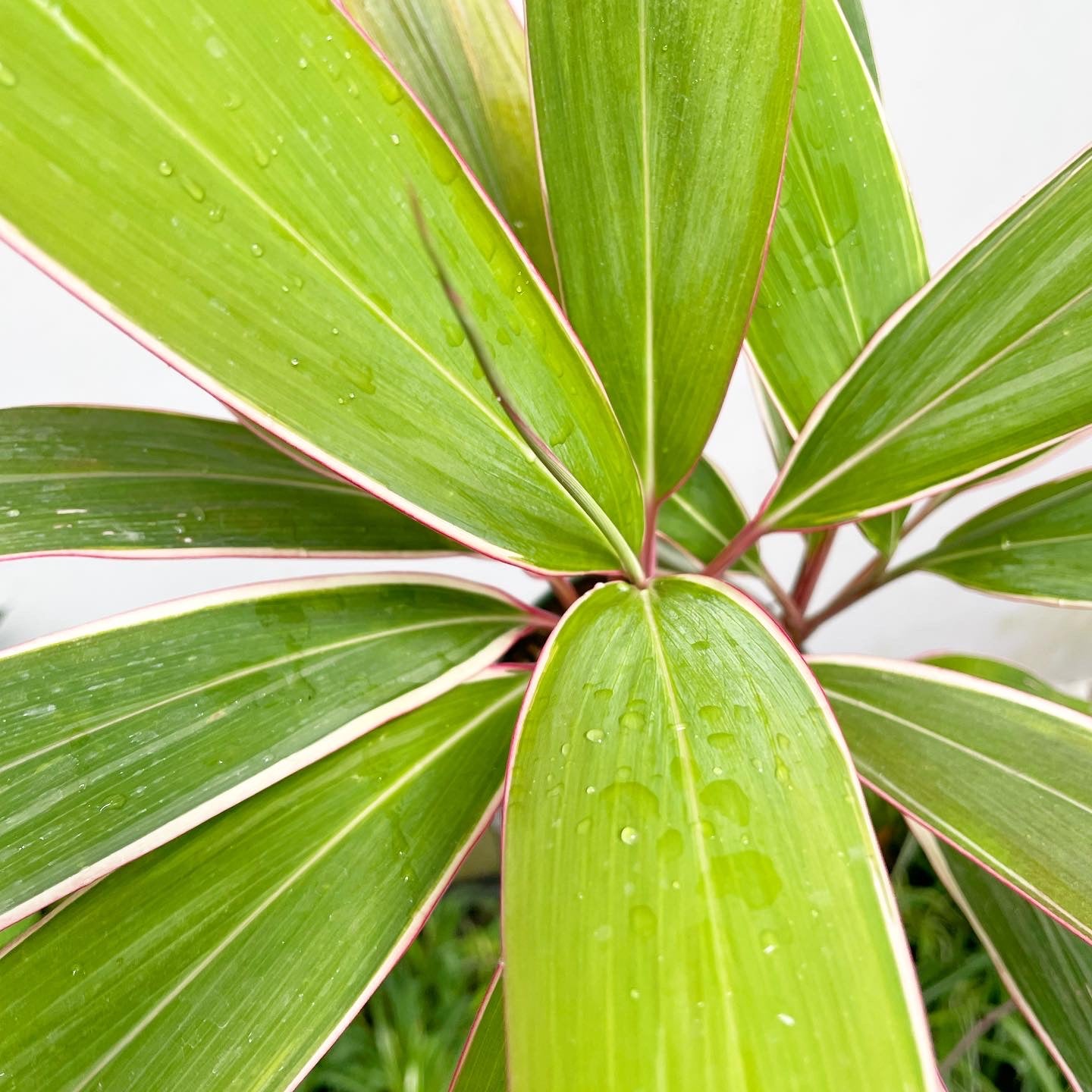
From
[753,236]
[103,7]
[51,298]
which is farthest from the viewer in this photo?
[51,298]

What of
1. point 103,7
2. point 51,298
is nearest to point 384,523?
point 103,7

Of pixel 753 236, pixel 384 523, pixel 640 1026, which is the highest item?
pixel 753 236

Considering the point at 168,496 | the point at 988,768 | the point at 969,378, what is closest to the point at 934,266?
the point at 969,378

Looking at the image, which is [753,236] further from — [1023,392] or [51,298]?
[51,298]

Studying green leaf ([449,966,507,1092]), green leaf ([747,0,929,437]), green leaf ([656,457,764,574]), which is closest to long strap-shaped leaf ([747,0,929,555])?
green leaf ([747,0,929,437])

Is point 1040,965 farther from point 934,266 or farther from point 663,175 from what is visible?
point 934,266

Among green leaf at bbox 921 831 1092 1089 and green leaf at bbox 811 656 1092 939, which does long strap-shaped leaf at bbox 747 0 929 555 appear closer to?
green leaf at bbox 811 656 1092 939
